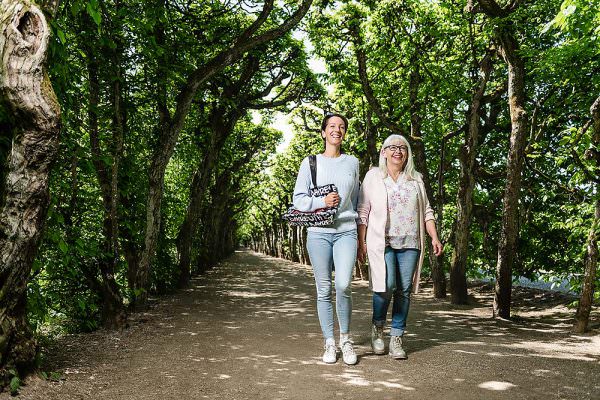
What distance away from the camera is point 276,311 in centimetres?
947

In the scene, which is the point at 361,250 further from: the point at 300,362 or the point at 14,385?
the point at 14,385

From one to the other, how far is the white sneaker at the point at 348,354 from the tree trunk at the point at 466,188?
7.06 metres

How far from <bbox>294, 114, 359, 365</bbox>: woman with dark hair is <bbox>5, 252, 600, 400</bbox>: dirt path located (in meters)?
0.41

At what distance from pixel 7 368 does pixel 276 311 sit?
19.5ft

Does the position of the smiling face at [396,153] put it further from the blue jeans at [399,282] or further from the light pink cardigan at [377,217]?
the blue jeans at [399,282]

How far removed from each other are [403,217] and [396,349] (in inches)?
53.6

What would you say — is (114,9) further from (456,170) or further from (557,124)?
(456,170)

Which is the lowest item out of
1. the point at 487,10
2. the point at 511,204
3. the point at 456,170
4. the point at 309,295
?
the point at 309,295

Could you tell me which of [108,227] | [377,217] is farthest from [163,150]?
[377,217]

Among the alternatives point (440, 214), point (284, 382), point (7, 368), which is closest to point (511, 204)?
point (440, 214)

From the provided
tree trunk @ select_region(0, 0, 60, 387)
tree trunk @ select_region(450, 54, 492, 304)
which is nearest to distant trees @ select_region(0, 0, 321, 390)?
tree trunk @ select_region(0, 0, 60, 387)

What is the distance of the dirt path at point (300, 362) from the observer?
410cm

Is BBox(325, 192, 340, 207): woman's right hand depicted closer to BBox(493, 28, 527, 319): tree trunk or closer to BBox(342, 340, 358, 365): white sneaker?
BBox(342, 340, 358, 365): white sneaker

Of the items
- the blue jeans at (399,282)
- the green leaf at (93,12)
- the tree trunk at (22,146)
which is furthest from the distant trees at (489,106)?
the tree trunk at (22,146)
